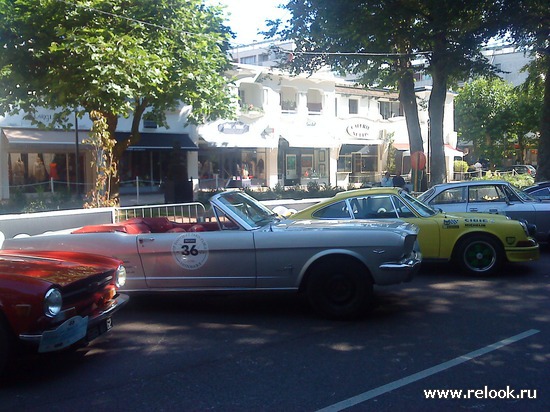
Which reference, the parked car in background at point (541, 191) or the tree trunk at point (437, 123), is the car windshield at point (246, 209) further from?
the tree trunk at point (437, 123)

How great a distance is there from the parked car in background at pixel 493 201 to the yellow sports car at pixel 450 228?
65.1 inches

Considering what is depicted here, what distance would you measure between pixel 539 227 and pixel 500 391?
281 inches

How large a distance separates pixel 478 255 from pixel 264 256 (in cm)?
412

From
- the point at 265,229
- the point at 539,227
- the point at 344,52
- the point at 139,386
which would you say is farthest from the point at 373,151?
the point at 139,386

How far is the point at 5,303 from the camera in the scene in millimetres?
4727

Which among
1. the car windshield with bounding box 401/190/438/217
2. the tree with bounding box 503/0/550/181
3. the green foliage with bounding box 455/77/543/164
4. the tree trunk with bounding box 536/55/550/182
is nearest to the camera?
the car windshield with bounding box 401/190/438/217

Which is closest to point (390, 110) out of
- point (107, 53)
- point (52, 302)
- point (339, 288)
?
point (107, 53)

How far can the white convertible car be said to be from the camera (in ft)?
21.6

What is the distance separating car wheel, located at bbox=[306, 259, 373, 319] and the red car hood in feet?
7.37

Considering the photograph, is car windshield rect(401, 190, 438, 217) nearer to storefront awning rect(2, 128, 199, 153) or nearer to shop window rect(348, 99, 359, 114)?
storefront awning rect(2, 128, 199, 153)

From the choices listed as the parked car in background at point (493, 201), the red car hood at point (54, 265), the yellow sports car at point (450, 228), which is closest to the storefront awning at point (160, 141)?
the parked car in background at point (493, 201)

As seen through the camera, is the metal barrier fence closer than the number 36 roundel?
No

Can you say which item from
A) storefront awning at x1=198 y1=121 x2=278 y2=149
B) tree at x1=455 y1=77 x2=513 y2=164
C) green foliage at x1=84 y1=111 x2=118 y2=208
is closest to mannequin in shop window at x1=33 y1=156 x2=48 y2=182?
storefront awning at x1=198 y1=121 x2=278 y2=149

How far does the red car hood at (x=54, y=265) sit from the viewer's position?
5.06m
